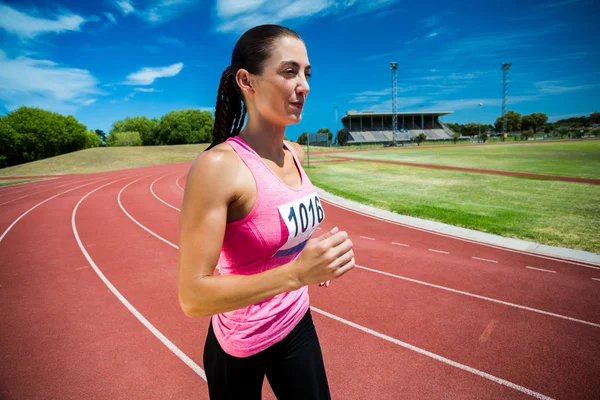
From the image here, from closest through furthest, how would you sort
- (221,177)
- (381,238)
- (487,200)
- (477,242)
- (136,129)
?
(221,177) < (477,242) < (381,238) < (487,200) < (136,129)

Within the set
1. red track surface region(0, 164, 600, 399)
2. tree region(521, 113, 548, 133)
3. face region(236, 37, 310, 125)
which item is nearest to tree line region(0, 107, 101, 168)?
red track surface region(0, 164, 600, 399)

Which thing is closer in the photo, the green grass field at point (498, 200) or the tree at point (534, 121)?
the green grass field at point (498, 200)

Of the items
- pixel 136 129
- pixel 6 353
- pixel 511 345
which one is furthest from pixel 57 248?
pixel 136 129

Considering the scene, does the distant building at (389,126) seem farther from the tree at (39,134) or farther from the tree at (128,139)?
the tree at (39,134)

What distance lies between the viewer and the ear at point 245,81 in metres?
1.45

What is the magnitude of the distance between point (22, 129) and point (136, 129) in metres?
37.6

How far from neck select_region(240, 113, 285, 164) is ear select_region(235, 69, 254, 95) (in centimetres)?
13

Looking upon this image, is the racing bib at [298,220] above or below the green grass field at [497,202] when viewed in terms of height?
above

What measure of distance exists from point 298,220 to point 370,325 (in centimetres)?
365

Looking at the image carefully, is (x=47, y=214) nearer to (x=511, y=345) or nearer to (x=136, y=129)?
(x=511, y=345)

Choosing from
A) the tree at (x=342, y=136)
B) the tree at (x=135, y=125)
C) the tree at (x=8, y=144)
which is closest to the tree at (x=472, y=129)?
the tree at (x=342, y=136)

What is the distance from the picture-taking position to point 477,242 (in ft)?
25.5

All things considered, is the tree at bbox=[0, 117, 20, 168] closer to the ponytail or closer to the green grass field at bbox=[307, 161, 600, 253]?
Result: the green grass field at bbox=[307, 161, 600, 253]

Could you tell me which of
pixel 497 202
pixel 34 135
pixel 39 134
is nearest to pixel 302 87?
pixel 497 202
